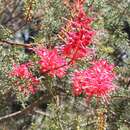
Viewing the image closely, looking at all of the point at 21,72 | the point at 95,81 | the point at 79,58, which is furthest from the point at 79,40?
the point at 21,72

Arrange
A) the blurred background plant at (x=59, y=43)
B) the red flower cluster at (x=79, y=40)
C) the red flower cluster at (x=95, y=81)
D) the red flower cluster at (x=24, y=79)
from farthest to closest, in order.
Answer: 1. the blurred background plant at (x=59, y=43)
2. the red flower cluster at (x=24, y=79)
3. the red flower cluster at (x=95, y=81)
4. the red flower cluster at (x=79, y=40)

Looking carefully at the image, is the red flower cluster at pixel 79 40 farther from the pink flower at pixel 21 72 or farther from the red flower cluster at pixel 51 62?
the pink flower at pixel 21 72

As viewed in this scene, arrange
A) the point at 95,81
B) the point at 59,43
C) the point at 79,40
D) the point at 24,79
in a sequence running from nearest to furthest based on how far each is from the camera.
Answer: the point at 79,40, the point at 95,81, the point at 24,79, the point at 59,43

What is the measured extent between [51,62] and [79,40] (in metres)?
0.28

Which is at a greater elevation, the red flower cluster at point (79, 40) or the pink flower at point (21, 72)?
the red flower cluster at point (79, 40)

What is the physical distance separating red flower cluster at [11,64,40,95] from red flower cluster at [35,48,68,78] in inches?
9.7

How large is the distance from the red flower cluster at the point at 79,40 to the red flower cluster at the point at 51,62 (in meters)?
0.14

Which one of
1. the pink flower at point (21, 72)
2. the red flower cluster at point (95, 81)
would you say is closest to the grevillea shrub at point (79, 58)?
the red flower cluster at point (95, 81)

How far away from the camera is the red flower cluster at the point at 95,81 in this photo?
238 centimetres

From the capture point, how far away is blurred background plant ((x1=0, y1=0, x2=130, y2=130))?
9.57 ft

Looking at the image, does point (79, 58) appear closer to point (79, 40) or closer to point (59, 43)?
point (79, 40)

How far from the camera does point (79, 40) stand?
2223mm

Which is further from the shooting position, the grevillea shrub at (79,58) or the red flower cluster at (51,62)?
the red flower cluster at (51,62)

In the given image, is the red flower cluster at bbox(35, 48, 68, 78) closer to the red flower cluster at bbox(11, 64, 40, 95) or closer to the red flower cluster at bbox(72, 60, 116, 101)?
the red flower cluster at bbox(72, 60, 116, 101)
